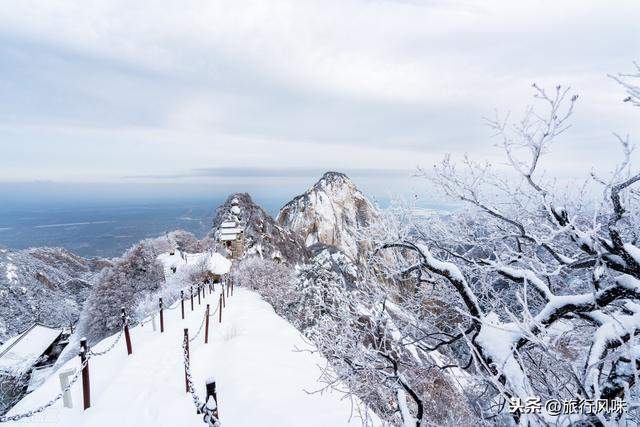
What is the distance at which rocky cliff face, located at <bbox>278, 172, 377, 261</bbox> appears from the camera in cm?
4634

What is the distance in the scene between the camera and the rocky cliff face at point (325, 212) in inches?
1825

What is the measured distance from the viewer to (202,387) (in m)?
6.23

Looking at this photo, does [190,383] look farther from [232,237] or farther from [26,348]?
[232,237]

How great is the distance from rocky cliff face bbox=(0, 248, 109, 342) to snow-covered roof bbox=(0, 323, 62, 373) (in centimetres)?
582

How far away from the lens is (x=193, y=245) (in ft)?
Result: 157

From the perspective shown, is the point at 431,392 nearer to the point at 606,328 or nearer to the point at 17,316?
the point at 606,328

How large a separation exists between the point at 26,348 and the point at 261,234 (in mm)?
21695

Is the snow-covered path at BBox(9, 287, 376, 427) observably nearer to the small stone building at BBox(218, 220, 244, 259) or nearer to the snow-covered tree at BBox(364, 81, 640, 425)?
the snow-covered tree at BBox(364, 81, 640, 425)

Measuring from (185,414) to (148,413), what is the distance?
660 mm

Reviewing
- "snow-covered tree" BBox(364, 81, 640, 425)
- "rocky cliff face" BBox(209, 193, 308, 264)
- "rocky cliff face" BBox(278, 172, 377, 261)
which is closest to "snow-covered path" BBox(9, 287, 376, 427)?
"snow-covered tree" BBox(364, 81, 640, 425)

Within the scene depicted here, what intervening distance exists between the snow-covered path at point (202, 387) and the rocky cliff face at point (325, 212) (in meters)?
34.8

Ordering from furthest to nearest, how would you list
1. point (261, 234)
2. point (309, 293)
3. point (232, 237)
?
point (261, 234), point (232, 237), point (309, 293)

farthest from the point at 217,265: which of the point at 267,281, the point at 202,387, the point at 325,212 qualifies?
the point at 325,212

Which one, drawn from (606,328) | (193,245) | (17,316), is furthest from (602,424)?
(193,245)
